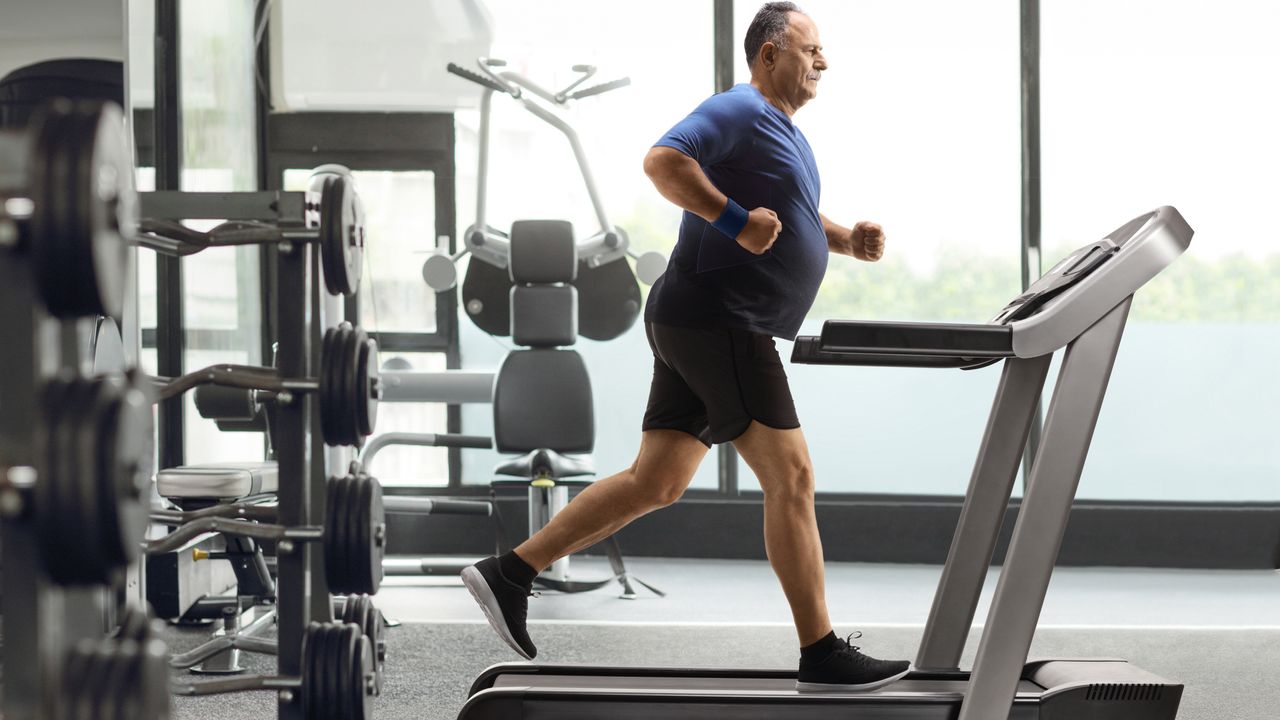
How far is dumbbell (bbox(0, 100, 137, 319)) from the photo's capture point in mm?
993

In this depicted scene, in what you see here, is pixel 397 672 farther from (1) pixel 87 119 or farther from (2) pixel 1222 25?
(2) pixel 1222 25

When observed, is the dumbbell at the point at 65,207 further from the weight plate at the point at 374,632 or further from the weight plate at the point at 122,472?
the weight plate at the point at 374,632

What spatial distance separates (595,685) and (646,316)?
762mm

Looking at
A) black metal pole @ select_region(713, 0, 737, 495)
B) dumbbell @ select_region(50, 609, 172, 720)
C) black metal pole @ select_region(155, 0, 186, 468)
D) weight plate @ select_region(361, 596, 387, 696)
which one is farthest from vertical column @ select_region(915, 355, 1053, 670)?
black metal pole @ select_region(155, 0, 186, 468)

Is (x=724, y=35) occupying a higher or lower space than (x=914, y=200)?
higher

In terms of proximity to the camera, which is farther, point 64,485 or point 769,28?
point 769,28

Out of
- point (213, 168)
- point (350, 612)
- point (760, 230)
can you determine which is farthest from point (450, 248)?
point (350, 612)

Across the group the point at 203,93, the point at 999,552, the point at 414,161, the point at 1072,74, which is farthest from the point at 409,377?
the point at 1072,74

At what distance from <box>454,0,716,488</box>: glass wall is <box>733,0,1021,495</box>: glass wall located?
323 mm

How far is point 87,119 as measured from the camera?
1.03 meters

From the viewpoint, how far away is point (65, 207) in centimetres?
100

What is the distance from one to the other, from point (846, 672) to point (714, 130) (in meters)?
1.07

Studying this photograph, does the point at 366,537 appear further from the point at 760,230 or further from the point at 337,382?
the point at 760,230

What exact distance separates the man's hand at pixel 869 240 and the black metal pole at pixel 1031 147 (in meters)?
2.40
